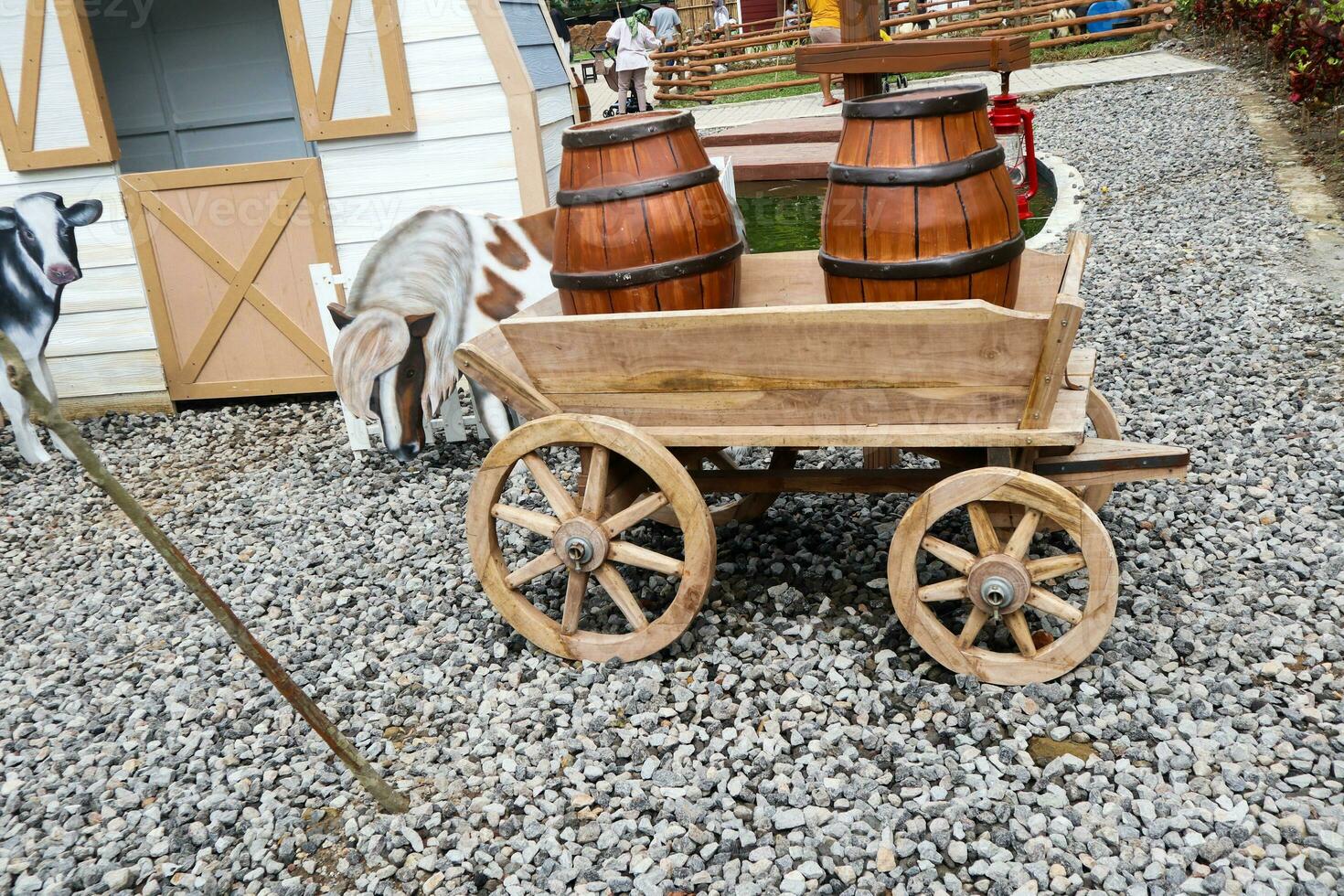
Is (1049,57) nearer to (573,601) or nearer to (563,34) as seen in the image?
(563,34)

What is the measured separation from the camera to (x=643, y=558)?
2920 millimetres

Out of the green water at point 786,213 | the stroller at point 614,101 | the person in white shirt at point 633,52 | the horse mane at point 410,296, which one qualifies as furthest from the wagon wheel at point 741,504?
the person in white shirt at point 633,52

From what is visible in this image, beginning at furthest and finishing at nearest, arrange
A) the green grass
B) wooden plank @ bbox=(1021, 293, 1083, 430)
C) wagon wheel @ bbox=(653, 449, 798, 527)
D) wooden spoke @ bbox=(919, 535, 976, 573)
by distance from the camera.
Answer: the green grass → wagon wheel @ bbox=(653, 449, 798, 527) → wooden spoke @ bbox=(919, 535, 976, 573) → wooden plank @ bbox=(1021, 293, 1083, 430)

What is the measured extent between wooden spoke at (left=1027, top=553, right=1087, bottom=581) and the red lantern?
3.48 metres

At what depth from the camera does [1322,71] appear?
27.8 feet

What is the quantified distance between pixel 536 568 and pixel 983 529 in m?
1.25

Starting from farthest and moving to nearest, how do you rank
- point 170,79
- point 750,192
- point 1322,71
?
point 1322,71, point 750,192, point 170,79

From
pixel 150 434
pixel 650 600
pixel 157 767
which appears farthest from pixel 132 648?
pixel 150 434

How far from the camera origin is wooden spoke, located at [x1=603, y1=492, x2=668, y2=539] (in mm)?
2871

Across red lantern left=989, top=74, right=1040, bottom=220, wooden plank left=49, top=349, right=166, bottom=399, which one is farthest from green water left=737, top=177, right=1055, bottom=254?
wooden plank left=49, top=349, right=166, bottom=399

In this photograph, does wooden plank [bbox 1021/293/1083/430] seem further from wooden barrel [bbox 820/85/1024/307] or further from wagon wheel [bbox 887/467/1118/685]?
wooden barrel [bbox 820/85/1024/307]

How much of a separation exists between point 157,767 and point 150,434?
338 centimetres

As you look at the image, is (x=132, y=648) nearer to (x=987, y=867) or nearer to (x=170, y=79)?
(x=987, y=867)

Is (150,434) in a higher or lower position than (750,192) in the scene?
lower
